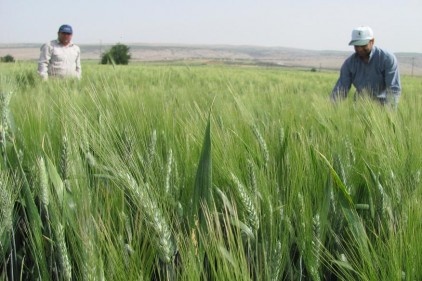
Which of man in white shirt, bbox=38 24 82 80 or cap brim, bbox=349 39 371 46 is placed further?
man in white shirt, bbox=38 24 82 80

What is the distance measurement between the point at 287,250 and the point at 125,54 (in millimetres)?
36505

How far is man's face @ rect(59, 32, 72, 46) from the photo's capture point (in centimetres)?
454

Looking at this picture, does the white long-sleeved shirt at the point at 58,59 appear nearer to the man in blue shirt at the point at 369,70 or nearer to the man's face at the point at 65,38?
the man's face at the point at 65,38

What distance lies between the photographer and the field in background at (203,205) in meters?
0.58

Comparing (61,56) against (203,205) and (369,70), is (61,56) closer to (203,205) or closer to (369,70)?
(369,70)

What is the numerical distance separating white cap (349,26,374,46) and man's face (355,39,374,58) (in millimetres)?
58

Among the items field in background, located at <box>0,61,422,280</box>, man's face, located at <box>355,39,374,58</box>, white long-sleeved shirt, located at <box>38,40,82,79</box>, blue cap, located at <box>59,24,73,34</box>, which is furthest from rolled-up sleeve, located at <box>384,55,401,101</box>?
blue cap, located at <box>59,24,73,34</box>

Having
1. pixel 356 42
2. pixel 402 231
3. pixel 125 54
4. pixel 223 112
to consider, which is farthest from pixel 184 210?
pixel 125 54

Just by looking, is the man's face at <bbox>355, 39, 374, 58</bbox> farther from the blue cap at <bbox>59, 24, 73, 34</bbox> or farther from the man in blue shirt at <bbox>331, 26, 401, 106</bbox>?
the blue cap at <bbox>59, 24, 73, 34</bbox>

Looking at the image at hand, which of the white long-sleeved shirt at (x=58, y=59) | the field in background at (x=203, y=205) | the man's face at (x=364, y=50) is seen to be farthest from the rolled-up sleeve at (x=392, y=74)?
the white long-sleeved shirt at (x=58, y=59)

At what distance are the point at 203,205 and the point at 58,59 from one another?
432 centimetres

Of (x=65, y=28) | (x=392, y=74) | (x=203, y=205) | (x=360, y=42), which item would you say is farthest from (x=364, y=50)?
(x=203, y=205)

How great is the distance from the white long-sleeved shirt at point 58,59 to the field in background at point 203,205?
3669 millimetres

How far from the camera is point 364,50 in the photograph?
11.0 feet
